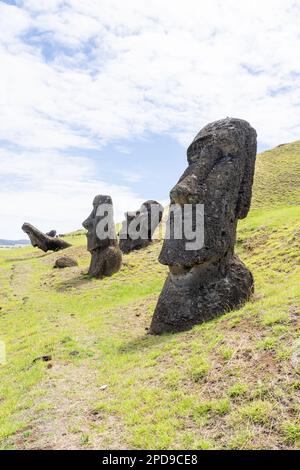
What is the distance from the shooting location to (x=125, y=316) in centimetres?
1705

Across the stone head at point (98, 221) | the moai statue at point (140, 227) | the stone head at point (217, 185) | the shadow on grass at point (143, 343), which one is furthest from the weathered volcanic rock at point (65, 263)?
the shadow on grass at point (143, 343)

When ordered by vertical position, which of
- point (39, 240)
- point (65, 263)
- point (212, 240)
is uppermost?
point (212, 240)

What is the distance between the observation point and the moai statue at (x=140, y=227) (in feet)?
116

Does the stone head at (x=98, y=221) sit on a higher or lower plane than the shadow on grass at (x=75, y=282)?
higher

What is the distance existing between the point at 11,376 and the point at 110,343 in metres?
2.99

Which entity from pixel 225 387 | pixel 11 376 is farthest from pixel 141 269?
pixel 225 387

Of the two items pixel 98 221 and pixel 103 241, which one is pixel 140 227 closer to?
pixel 98 221

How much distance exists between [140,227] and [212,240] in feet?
76.0

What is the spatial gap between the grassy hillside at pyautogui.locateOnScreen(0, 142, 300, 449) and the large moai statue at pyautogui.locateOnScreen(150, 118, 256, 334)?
0.87 meters

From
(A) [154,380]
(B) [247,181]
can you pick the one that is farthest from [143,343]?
(B) [247,181]

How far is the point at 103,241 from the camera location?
28250mm

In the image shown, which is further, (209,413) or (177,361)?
(177,361)

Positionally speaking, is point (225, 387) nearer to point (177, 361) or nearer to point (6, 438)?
point (177, 361)

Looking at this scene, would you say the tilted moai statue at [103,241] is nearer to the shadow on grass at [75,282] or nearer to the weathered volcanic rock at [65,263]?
the shadow on grass at [75,282]
